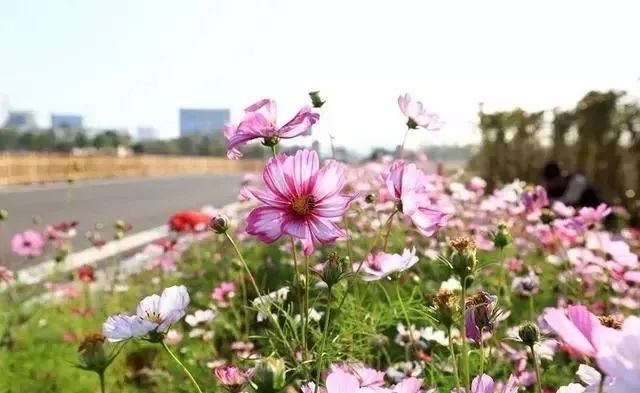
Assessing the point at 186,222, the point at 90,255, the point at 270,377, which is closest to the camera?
the point at 270,377

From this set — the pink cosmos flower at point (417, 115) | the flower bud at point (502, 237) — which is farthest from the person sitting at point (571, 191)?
the pink cosmos flower at point (417, 115)

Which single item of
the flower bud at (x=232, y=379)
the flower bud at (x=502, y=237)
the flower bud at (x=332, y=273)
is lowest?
the flower bud at (x=232, y=379)

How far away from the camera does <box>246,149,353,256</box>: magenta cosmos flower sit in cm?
98

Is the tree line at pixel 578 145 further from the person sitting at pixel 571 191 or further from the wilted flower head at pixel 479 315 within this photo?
the wilted flower head at pixel 479 315

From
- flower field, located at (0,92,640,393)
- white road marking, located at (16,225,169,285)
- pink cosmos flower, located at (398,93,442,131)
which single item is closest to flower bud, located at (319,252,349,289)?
flower field, located at (0,92,640,393)

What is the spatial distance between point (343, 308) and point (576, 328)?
3.56 feet

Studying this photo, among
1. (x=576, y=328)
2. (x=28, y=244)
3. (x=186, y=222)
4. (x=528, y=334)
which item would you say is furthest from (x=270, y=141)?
(x=186, y=222)

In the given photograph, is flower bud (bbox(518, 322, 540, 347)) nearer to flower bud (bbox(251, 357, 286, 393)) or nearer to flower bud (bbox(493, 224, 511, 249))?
flower bud (bbox(251, 357, 286, 393))

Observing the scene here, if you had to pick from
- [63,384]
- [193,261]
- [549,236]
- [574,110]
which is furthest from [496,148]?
[63,384]

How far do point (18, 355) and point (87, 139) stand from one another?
99.1 m

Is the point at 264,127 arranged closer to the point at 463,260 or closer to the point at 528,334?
the point at 463,260

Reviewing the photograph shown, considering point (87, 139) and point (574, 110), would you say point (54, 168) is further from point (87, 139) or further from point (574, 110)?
point (87, 139)

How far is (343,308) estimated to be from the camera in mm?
1717

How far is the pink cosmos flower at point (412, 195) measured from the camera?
3.71ft
